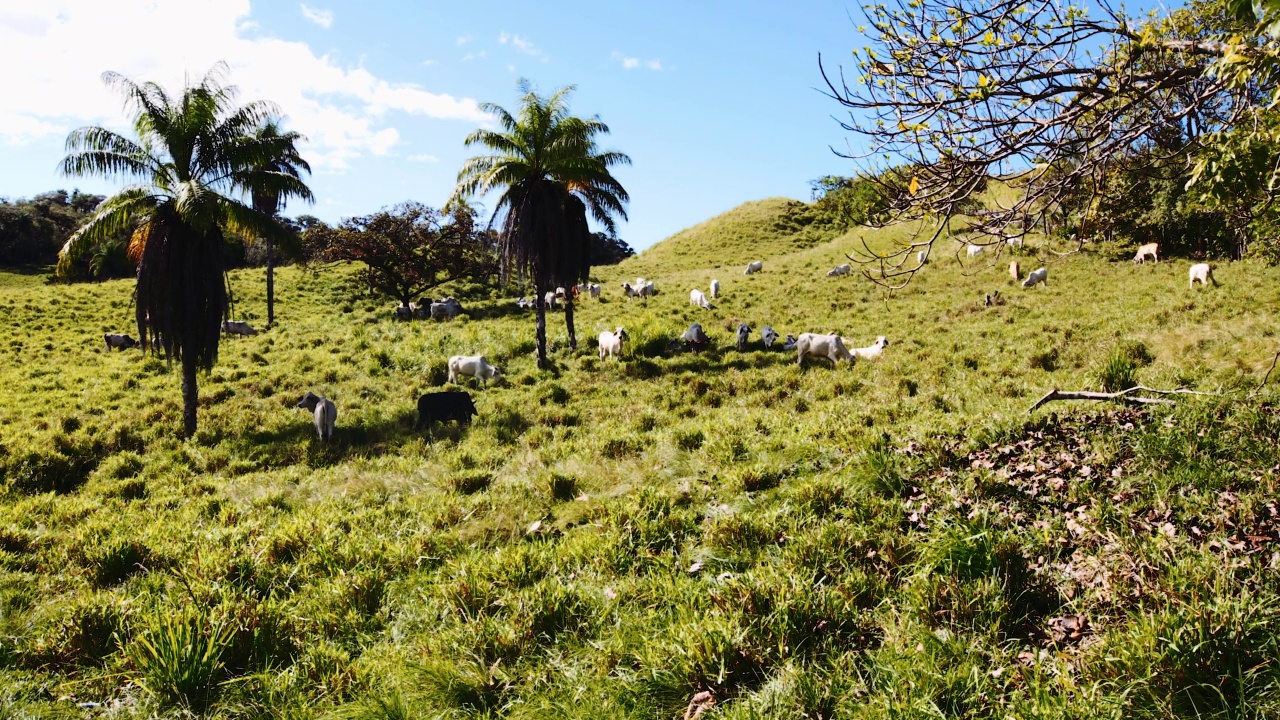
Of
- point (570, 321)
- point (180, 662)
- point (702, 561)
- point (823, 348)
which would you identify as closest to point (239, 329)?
point (570, 321)

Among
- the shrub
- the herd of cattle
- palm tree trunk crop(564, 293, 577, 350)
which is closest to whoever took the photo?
the shrub

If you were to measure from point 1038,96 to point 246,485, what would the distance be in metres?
12.5

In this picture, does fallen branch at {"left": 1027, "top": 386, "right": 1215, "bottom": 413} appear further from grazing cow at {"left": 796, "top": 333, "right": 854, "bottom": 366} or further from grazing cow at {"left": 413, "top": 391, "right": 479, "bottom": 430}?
grazing cow at {"left": 413, "top": 391, "right": 479, "bottom": 430}

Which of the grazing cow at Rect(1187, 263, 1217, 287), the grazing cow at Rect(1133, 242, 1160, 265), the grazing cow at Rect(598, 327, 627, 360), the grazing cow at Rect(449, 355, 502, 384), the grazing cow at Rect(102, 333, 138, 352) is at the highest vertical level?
the grazing cow at Rect(1133, 242, 1160, 265)

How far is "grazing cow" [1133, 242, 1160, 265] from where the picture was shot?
86.2 feet

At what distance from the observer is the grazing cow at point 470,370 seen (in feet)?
60.2

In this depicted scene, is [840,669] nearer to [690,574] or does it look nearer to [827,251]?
[690,574]

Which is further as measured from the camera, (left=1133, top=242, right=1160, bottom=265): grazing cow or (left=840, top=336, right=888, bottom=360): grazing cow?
(left=1133, top=242, right=1160, bottom=265): grazing cow

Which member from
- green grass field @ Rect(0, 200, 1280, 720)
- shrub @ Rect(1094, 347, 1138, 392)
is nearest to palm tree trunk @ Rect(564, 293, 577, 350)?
green grass field @ Rect(0, 200, 1280, 720)

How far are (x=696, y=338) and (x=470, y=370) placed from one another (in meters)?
7.21

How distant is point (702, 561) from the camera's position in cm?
543

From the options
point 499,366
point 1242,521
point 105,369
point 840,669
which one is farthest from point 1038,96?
point 105,369

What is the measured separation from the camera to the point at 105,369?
2077 centimetres

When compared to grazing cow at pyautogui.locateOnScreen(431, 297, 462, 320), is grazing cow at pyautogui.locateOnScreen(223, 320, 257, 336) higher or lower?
lower
